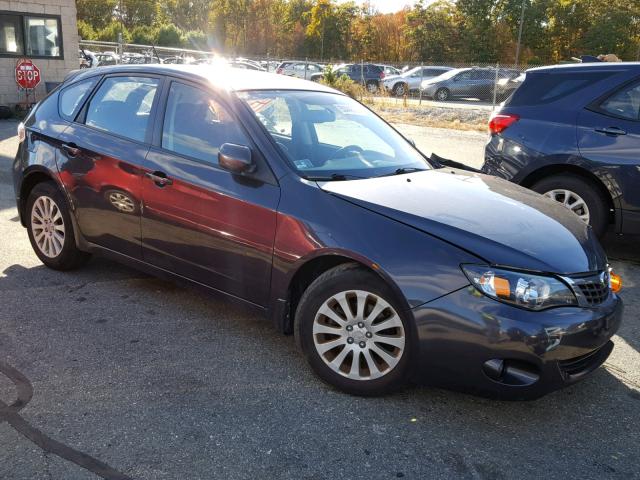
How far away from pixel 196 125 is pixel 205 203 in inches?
22.2

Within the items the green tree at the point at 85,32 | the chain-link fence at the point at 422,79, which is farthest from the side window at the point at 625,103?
the green tree at the point at 85,32

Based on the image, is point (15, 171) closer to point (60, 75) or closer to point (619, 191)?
point (619, 191)

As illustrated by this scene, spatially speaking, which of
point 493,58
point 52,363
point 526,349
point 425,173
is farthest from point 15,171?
point 493,58

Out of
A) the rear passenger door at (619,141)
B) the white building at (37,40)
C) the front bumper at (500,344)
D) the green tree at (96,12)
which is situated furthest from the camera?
the green tree at (96,12)

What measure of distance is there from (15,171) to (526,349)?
4.27m

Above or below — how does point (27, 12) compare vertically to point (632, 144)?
above

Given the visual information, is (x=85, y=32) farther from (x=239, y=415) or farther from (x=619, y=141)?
(x=239, y=415)

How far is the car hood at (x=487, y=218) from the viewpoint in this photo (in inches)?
116

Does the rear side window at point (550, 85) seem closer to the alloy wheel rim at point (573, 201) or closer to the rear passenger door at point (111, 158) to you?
the alloy wheel rim at point (573, 201)

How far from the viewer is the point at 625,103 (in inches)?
221

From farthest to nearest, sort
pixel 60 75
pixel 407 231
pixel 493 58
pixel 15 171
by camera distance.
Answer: pixel 493 58
pixel 60 75
pixel 15 171
pixel 407 231

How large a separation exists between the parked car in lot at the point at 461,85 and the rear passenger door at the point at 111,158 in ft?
82.9

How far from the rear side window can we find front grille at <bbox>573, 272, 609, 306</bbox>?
330 cm

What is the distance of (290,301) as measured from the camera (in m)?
3.42
